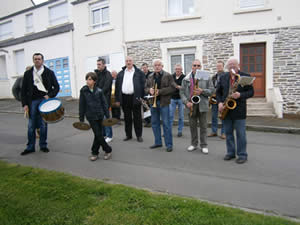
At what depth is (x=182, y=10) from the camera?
1141cm

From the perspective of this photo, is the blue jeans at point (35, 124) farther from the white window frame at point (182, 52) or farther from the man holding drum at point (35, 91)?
the white window frame at point (182, 52)

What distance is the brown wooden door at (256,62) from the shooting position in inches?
413

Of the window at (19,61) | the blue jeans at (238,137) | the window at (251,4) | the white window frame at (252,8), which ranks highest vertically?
the window at (251,4)

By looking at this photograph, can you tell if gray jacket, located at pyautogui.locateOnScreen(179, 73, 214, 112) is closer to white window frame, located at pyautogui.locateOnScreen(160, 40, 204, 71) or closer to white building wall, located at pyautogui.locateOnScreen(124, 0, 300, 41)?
white window frame, located at pyautogui.locateOnScreen(160, 40, 204, 71)

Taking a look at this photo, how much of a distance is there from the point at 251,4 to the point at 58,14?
11924mm

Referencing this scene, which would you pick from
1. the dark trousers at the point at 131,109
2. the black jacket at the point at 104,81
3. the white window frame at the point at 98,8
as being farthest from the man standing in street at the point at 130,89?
the white window frame at the point at 98,8

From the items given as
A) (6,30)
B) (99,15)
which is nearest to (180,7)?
(99,15)

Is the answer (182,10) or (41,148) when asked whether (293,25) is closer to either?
(182,10)

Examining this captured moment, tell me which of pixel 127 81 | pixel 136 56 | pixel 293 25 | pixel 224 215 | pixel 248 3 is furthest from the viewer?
pixel 136 56

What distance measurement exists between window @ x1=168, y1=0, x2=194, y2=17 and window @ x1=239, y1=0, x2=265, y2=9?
7.17ft

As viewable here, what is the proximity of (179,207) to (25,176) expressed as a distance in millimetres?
2567

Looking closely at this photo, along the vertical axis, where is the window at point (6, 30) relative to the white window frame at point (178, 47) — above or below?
above

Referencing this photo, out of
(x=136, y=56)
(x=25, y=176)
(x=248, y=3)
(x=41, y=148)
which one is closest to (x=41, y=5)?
(x=136, y=56)

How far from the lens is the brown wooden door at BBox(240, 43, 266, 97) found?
10.5 m
